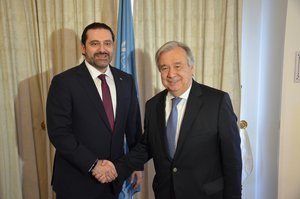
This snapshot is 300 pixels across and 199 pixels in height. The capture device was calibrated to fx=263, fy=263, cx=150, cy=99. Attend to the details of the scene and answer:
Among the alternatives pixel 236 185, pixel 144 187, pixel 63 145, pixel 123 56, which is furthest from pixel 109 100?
pixel 144 187

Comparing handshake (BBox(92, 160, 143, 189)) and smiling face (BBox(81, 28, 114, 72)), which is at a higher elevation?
smiling face (BBox(81, 28, 114, 72))

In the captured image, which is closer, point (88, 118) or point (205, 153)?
point (205, 153)

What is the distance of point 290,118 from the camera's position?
7.30 ft

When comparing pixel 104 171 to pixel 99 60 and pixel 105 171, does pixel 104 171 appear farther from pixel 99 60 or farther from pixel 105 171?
pixel 99 60

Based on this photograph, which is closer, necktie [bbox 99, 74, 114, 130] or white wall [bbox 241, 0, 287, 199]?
necktie [bbox 99, 74, 114, 130]

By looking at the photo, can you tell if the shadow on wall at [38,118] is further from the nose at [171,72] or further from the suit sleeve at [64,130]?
the nose at [171,72]

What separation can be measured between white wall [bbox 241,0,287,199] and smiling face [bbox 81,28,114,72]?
139cm

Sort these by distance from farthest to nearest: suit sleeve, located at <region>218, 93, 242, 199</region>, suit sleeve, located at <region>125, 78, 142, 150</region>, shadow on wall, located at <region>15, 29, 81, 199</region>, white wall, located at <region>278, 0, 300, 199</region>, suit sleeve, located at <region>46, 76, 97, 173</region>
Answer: shadow on wall, located at <region>15, 29, 81, 199</region>, white wall, located at <region>278, 0, 300, 199</region>, suit sleeve, located at <region>125, 78, 142, 150</region>, suit sleeve, located at <region>46, 76, 97, 173</region>, suit sleeve, located at <region>218, 93, 242, 199</region>

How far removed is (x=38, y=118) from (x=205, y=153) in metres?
1.75

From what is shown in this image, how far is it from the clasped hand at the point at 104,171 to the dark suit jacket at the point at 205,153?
38 cm

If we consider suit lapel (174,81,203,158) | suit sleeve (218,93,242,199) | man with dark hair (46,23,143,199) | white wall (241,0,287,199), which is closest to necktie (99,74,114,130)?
man with dark hair (46,23,143,199)

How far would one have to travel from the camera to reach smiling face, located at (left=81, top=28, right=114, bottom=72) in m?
Answer: 1.74

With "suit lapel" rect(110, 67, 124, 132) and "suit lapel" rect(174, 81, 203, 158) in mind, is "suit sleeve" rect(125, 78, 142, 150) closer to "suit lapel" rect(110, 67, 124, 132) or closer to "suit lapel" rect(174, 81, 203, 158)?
"suit lapel" rect(110, 67, 124, 132)

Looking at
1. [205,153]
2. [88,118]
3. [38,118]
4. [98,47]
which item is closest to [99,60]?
[98,47]
